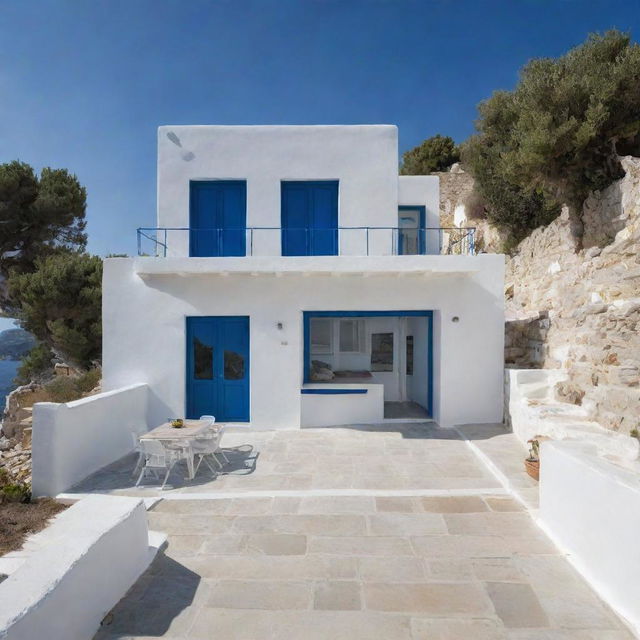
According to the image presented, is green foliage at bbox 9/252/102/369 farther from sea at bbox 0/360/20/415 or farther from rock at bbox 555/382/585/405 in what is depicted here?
rock at bbox 555/382/585/405

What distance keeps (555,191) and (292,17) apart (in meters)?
11.0

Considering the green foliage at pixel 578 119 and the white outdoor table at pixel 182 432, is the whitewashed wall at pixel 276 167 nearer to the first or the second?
the white outdoor table at pixel 182 432

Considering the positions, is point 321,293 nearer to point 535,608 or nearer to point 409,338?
point 409,338

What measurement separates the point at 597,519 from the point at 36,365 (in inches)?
1038

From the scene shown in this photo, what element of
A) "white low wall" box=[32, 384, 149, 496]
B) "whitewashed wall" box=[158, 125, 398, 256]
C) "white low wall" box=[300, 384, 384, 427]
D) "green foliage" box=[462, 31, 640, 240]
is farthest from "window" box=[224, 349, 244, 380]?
"green foliage" box=[462, 31, 640, 240]

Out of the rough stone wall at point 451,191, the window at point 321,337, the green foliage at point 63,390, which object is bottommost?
the green foliage at point 63,390

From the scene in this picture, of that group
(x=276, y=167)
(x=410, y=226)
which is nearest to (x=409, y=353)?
(x=410, y=226)

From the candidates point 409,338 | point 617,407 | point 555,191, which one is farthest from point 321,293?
point 555,191

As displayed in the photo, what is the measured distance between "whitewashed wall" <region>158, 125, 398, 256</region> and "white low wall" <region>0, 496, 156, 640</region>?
23.7 feet

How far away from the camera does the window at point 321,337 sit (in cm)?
1197

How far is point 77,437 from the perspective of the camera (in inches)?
260

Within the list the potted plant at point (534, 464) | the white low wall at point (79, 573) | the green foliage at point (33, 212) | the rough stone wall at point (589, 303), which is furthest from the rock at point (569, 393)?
the green foliage at point (33, 212)

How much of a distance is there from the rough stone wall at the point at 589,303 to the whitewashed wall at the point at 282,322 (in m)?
1.58

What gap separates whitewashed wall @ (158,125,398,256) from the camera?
10125mm
